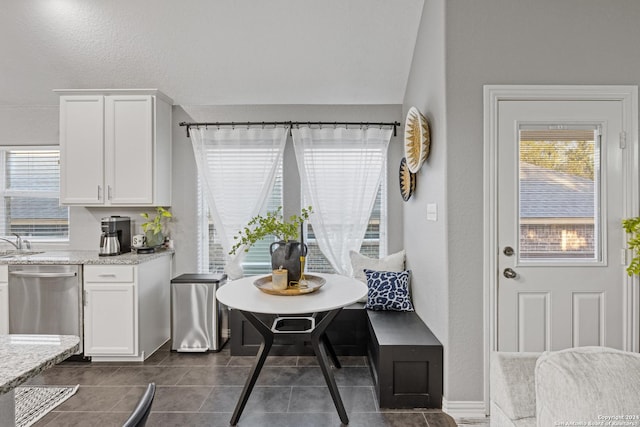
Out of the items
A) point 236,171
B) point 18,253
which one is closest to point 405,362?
point 236,171

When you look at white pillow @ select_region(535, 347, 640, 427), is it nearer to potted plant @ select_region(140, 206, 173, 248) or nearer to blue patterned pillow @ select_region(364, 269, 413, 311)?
blue patterned pillow @ select_region(364, 269, 413, 311)

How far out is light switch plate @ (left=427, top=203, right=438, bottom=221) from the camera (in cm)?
243

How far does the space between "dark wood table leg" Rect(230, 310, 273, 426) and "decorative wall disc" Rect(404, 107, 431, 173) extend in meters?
1.60

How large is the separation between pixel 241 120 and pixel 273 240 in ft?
4.19

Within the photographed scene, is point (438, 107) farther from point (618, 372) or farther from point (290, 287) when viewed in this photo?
point (618, 372)

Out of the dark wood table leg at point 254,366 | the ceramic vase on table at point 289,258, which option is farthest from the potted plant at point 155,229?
the dark wood table leg at point 254,366

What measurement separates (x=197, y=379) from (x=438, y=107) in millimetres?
2675

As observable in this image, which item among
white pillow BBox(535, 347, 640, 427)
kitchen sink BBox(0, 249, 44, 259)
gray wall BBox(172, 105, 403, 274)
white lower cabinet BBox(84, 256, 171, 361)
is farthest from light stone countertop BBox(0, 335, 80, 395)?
kitchen sink BBox(0, 249, 44, 259)

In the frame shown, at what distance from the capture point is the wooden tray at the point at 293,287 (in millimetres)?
2326

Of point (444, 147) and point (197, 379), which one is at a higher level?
point (444, 147)

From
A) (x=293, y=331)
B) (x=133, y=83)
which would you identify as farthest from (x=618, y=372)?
(x=133, y=83)

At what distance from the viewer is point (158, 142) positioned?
3354mm

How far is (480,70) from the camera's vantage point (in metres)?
2.25

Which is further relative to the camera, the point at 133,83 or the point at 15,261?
the point at 133,83
